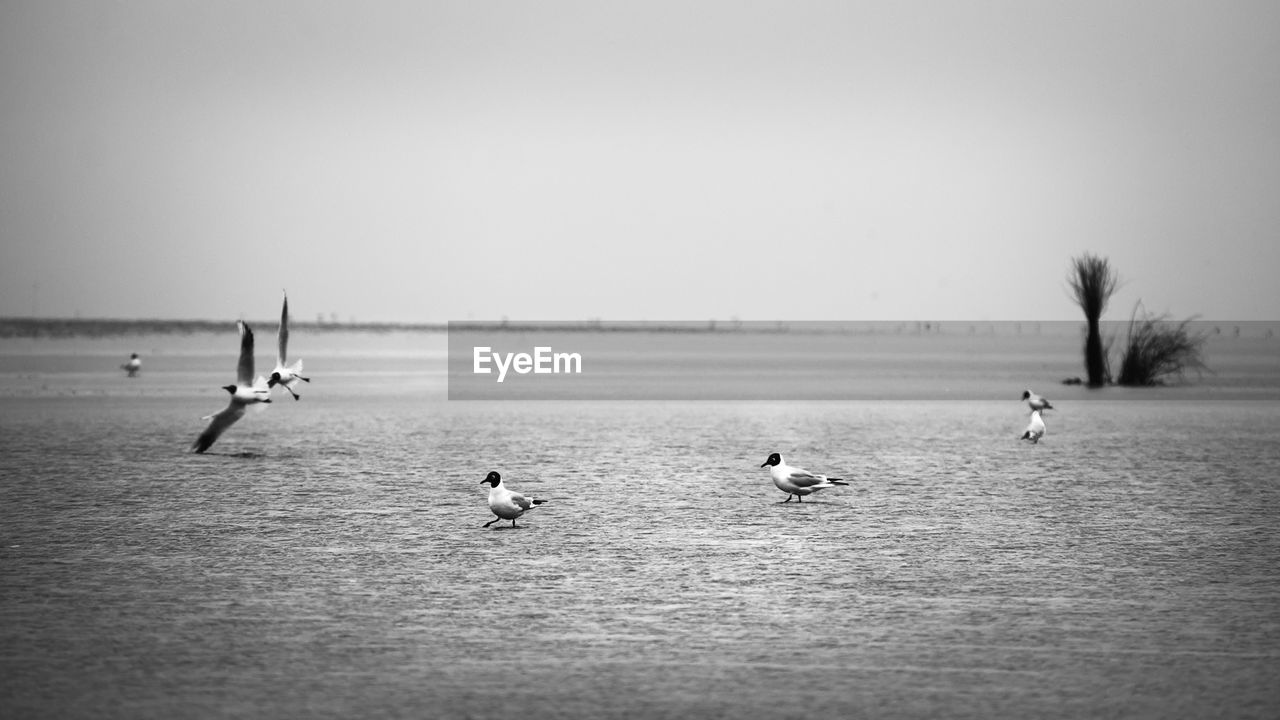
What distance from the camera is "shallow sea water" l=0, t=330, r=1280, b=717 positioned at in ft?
25.0

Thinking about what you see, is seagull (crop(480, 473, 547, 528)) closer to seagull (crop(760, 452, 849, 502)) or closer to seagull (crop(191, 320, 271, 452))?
seagull (crop(760, 452, 849, 502))

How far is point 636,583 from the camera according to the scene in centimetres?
1087

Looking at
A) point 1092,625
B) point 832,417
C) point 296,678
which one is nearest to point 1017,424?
point 832,417

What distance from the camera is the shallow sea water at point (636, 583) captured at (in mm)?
7605

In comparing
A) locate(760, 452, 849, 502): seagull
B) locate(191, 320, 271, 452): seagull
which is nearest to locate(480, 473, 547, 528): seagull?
locate(760, 452, 849, 502): seagull

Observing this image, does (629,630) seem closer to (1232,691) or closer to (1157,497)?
(1232,691)

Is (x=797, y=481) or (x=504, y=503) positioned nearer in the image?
(x=504, y=503)

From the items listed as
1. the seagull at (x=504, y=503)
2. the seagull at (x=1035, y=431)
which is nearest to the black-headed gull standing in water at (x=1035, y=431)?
the seagull at (x=1035, y=431)

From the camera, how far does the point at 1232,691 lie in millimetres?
7562
